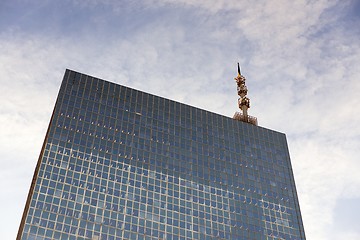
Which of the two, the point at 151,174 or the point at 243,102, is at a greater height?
the point at 243,102

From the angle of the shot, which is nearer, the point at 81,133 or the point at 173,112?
the point at 81,133

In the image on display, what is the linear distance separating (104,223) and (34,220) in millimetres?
14647

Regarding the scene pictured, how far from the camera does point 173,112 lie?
14775 centimetres

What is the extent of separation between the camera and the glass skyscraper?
112750 millimetres

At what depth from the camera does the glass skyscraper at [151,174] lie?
112750 millimetres

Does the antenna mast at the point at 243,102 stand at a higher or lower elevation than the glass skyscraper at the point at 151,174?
higher

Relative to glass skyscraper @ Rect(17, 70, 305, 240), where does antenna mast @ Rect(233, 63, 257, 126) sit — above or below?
above

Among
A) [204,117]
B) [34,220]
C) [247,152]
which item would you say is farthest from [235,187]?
[34,220]

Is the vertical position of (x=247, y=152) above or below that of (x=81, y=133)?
above

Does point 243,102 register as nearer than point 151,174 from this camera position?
No

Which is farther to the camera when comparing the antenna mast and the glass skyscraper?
the antenna mast

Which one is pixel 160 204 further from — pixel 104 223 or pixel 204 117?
pixel 204 117

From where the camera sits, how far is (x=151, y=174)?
128250 millimetres

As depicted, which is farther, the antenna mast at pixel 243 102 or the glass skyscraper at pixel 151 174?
→ the antenna mast at pixel 243 102
